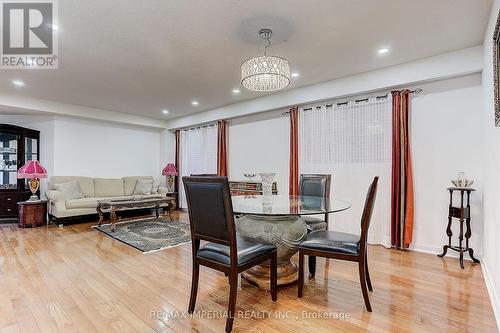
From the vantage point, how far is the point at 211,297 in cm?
223

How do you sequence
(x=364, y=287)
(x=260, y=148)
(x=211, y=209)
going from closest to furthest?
1. (x=211, y=209)
2. (x=364, y=287)
3. (x=260, y=148)

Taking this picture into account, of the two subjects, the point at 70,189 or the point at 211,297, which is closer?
the point at 211,297

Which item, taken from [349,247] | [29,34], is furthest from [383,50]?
[29,34]

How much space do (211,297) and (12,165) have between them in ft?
19.2

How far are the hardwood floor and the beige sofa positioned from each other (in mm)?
1910

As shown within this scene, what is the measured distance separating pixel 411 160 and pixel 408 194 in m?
0.46

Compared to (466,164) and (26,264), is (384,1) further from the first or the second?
(26,264)

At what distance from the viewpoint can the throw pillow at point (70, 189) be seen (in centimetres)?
529

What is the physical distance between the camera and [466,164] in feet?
10.5

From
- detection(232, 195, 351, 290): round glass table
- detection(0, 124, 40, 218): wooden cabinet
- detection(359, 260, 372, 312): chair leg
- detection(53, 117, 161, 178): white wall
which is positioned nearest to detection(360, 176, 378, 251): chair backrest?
detection(359, 260, 372, 312): chair leg

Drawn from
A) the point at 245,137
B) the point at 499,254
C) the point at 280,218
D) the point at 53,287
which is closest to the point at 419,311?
the point at 499,254

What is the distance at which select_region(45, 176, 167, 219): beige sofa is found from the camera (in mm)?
5055

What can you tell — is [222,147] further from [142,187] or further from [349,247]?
[349,247]

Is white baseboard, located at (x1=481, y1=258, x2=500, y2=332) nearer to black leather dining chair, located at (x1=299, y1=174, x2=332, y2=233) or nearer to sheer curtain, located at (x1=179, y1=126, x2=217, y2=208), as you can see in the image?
black leather dining chair, located at (x1=299, y1=174, x2=332, y2=233)
